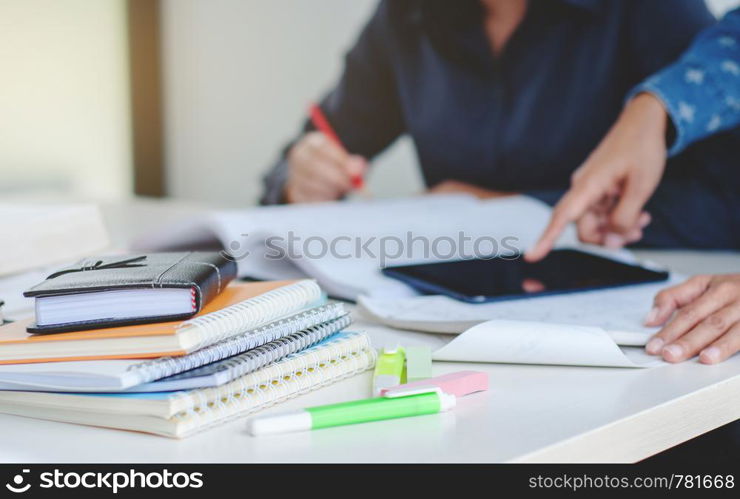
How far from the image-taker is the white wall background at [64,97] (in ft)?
7.06

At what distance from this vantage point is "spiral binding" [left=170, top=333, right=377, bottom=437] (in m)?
0.49

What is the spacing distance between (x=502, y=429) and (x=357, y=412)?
8cm

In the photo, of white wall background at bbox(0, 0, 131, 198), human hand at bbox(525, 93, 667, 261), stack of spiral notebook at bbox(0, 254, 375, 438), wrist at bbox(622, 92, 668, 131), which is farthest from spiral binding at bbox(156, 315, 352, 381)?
white wall background at bbox(0, 0, 131, 198)

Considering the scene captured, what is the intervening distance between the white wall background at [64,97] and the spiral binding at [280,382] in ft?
5.63

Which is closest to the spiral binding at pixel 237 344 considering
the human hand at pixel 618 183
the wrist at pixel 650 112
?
the human hand at pixel 618 183

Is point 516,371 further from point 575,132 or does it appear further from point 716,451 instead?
point 575,132

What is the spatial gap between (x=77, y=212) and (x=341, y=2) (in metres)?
1.01

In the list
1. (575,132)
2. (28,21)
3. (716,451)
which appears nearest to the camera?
(716,451)

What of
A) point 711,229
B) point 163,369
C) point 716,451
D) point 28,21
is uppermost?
point 28,21

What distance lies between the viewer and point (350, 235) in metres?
0.97

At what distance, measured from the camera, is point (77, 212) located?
3.11ft
